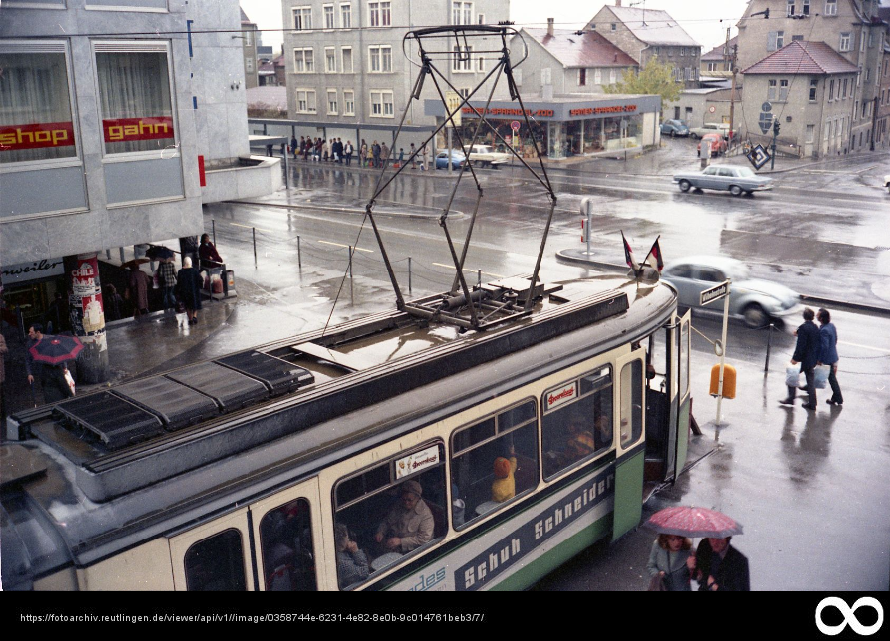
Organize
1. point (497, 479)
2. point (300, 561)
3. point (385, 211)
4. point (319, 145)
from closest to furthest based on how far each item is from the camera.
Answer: point (300, 561) → point (497, 479) → point (385, 211) → point (319, 145)

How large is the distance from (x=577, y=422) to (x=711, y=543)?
1.77 meters

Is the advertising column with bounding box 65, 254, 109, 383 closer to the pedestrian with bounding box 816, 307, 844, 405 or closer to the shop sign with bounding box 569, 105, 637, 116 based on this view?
the pedestrian with bounding box 816, 307, 844, 405

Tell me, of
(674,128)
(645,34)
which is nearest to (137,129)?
(674,128)

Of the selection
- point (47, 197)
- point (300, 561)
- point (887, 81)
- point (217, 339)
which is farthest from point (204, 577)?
point (887, 81)

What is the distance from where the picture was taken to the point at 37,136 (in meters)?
13.0

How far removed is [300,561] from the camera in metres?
5.74

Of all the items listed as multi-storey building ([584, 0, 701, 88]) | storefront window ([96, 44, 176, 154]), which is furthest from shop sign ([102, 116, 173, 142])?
multi-storey building ([584, 0, 701, 88])

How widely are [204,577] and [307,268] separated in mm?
19108

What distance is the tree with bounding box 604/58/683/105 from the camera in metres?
63.1

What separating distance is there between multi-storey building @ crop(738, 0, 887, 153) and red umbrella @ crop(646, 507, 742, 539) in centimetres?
5487

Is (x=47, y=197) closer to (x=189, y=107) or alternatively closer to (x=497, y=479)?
(x=189, y=107)

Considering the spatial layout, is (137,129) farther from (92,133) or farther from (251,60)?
(251,60)
